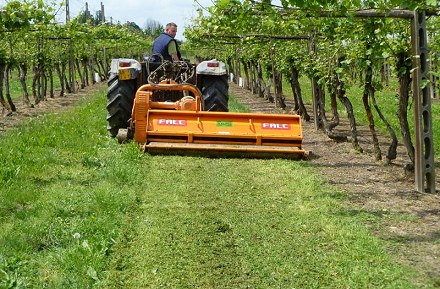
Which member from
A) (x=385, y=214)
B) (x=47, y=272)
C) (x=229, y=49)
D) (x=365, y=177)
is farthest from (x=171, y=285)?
(x=229, y=49)

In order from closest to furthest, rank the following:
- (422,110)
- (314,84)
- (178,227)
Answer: (178,227), (422,110), (314,84)

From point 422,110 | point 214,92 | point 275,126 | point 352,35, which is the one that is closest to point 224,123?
point 275,126

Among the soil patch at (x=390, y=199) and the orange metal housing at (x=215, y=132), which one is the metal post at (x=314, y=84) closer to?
the soil patch at (x=390, y=199)

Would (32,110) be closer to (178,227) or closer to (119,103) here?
(119,103)

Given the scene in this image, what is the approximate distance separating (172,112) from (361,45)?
2808 millimetres

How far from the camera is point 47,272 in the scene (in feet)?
15.2

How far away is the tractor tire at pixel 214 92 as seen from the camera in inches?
432

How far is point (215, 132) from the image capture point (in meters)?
9.40

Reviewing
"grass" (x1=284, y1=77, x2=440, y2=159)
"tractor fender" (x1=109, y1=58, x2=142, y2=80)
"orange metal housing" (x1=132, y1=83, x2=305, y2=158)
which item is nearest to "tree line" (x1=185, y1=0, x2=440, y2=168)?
"grass" (x1=284, y1=77, x2=440, y2=159)

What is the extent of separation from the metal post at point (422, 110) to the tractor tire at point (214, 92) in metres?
4.32

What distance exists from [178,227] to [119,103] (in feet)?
16.6

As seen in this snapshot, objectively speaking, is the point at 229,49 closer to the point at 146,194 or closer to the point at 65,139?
the point at 65,139

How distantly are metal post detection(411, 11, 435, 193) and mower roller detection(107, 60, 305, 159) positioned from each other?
218 cm

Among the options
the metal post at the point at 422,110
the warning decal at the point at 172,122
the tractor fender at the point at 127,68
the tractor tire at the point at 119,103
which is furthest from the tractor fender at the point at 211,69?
the metal post at the point at 422,110
